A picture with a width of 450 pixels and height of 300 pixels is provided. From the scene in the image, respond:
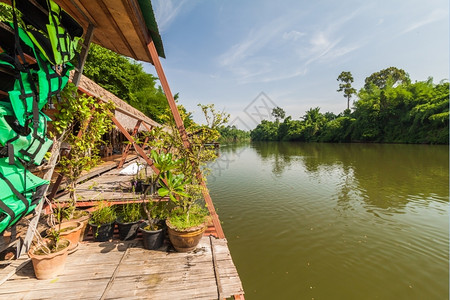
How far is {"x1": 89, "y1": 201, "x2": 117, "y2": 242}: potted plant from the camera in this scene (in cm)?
318

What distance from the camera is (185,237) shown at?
2.83 m

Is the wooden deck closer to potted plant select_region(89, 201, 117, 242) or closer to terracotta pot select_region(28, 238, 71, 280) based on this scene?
potted plant select_region(89, 201, 117, 242)

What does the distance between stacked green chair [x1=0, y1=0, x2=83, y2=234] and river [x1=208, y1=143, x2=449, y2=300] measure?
150 inches

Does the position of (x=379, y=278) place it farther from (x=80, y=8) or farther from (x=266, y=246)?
Answer: (x=80, y=8)

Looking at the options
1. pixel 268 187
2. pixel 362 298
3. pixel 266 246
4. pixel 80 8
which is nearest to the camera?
pixel 80 8

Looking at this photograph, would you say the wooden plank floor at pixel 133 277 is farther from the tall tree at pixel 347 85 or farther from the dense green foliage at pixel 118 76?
the tall tree at pixel 347 85

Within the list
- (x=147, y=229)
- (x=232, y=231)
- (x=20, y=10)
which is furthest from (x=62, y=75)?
(x=232, y=231)

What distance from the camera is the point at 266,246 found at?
17.2 ft

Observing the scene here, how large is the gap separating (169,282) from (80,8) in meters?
3.63

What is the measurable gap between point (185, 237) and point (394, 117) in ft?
160

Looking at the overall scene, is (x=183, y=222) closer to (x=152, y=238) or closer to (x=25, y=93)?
(x=152, y=238)

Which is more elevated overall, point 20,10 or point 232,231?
point 20,10

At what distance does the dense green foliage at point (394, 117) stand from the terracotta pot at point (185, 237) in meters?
40.2

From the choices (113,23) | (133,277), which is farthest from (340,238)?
(113,23)
